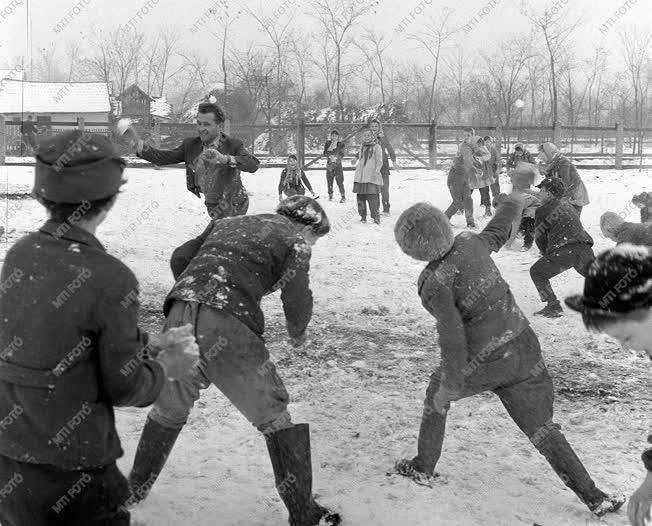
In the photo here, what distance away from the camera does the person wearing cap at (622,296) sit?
83.0 inches

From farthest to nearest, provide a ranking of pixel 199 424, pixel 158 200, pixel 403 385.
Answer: pixel 158 200 → pixel 403 385 → pixel 199 424

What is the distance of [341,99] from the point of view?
1310 inches

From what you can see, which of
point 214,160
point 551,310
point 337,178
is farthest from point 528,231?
point 337,178

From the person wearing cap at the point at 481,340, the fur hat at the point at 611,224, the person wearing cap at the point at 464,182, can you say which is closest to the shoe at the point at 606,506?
the person wearing cap at the point at 481,340

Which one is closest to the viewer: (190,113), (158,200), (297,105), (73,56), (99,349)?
(99,349)

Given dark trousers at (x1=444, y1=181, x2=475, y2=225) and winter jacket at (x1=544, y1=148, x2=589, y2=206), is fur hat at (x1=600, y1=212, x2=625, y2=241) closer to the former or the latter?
winter jacket at (x1=544, y1=148, x2=589, y2=206)

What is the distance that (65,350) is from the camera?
195cm

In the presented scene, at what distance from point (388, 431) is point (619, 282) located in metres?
2.39

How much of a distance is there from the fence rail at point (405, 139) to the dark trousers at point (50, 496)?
20078 millimetres

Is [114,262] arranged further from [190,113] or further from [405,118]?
[190,113]

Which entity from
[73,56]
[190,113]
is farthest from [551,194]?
[73,56]

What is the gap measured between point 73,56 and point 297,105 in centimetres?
2721

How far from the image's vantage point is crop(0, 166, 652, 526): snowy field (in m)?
3.39

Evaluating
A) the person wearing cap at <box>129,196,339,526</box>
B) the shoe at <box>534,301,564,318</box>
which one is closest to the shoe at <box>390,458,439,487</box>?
the person wearing cap at <box>129,196,339,526</box>
